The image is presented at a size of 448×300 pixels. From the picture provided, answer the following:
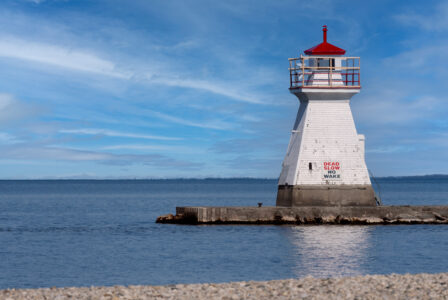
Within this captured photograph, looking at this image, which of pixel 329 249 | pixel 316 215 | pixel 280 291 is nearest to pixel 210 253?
pixel 329 249

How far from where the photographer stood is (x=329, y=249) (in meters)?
25.2

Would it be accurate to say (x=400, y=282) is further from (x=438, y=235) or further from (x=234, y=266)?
(x=438, y=235)

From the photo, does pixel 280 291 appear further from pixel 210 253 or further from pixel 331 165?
pixel 331 165

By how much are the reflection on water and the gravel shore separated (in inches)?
192

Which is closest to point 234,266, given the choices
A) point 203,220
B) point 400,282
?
point 400,282

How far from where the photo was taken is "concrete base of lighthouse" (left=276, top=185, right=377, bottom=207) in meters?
30.3

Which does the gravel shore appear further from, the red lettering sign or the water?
the red lettering sign

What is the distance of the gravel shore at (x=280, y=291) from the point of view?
43.5ft

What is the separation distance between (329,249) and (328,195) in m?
5.55

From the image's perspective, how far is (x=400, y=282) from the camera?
14.9m

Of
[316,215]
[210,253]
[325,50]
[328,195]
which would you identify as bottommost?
[210,253]

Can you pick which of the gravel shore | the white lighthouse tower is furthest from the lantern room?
the gravel shore

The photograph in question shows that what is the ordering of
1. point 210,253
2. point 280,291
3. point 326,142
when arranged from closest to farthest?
point 280,291 → point 210,253 → point 326,142

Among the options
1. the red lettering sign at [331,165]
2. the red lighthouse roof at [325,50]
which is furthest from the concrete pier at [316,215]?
the red lighthouse roof at [325,50]
